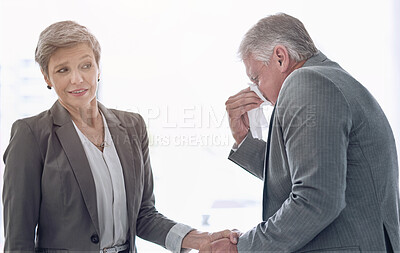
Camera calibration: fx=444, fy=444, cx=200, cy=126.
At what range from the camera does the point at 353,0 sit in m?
2.96

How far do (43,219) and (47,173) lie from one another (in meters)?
0.16

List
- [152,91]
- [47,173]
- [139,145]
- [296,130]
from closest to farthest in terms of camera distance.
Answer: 1. [296,130]
2. [47,173]
3. [139,145]
4. [152,91]

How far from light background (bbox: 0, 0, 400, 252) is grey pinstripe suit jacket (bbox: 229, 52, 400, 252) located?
1.57 metres

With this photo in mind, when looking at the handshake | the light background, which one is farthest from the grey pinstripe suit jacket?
the light background

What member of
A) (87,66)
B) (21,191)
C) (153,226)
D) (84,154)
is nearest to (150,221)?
(153,226)

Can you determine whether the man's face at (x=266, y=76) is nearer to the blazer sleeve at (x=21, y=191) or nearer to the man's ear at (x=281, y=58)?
the man's ear at (x=281, y=58)

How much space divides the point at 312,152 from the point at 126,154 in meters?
0.74

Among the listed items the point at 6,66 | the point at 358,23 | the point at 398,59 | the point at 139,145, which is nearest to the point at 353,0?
the point at 358,23

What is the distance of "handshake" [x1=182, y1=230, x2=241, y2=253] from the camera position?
1.66 metres

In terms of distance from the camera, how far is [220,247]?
5.52 ft

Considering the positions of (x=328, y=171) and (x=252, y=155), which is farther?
(x=252, y=155)

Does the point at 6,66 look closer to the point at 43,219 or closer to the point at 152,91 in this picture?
the point at 152,91

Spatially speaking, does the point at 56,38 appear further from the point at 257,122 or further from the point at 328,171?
the point at 328,171

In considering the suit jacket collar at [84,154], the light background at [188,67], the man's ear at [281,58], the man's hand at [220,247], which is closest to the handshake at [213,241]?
the man's hand at [220,247]
